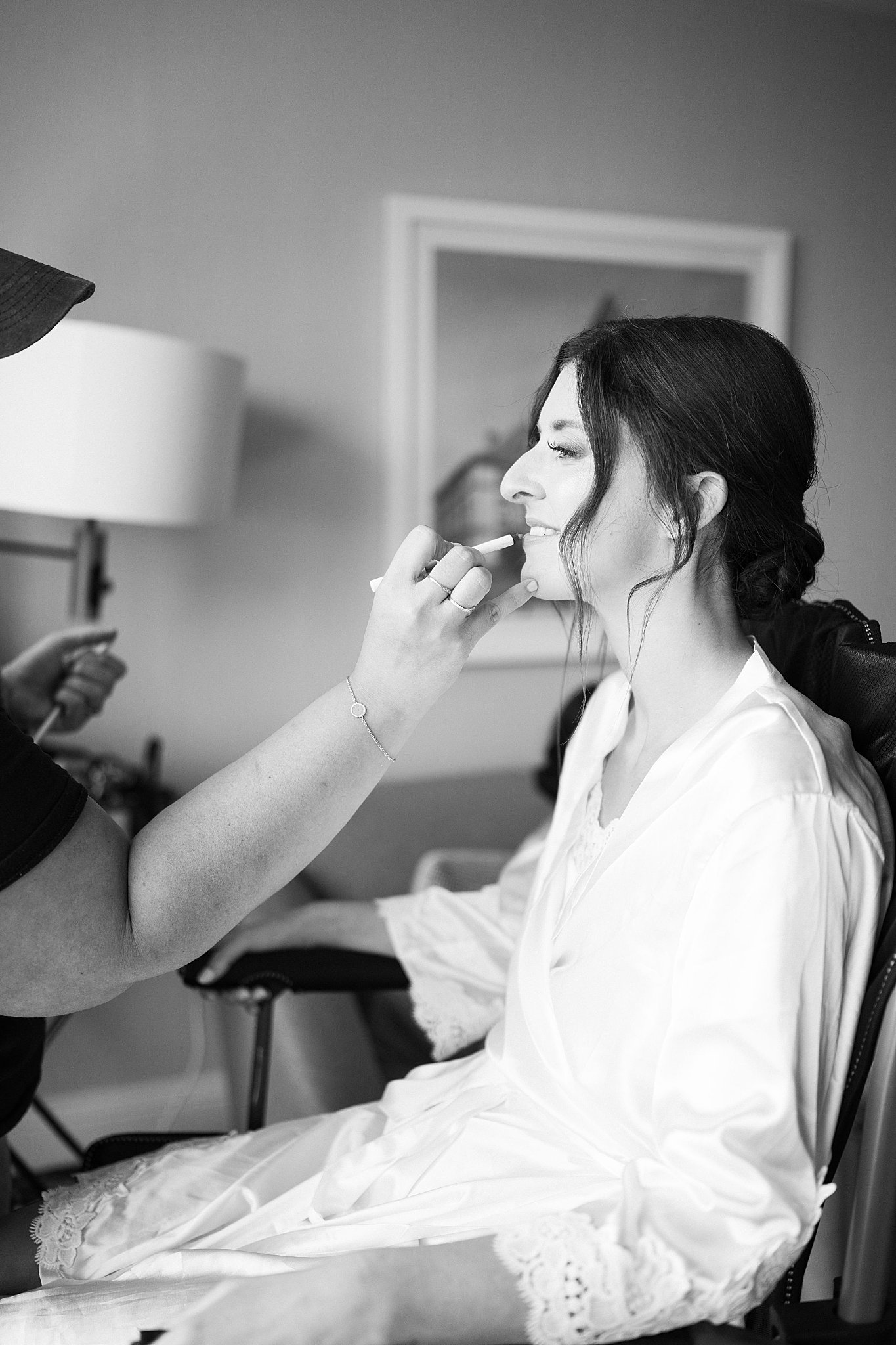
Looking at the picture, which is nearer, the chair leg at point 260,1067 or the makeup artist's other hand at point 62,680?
the chair leg at point 260,1067

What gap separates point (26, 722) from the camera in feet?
5.58

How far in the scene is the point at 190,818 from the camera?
3.21 feet

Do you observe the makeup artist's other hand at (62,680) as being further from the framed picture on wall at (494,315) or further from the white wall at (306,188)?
the framed picture on wall at (494,315)

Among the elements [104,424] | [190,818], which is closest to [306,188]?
[104,424]

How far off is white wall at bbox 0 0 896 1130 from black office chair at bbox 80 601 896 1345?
1117 millimetres

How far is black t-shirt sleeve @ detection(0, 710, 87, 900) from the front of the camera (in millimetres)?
883

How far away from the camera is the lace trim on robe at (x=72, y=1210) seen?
3.56ft

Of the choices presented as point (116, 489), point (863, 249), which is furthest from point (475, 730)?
point (863, 249)

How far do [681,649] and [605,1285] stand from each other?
2.06 ft

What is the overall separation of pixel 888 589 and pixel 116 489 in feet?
7.11

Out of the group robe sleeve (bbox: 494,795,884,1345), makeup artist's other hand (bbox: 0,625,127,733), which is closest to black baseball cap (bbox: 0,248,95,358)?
robe sleeve (bbox: 494,795,884,1345)

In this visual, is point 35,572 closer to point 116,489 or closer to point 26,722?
point 116,489

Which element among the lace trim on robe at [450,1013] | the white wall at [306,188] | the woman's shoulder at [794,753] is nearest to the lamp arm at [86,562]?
the white wall at [306,188]

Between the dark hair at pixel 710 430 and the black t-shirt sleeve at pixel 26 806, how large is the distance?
559 millimetres
